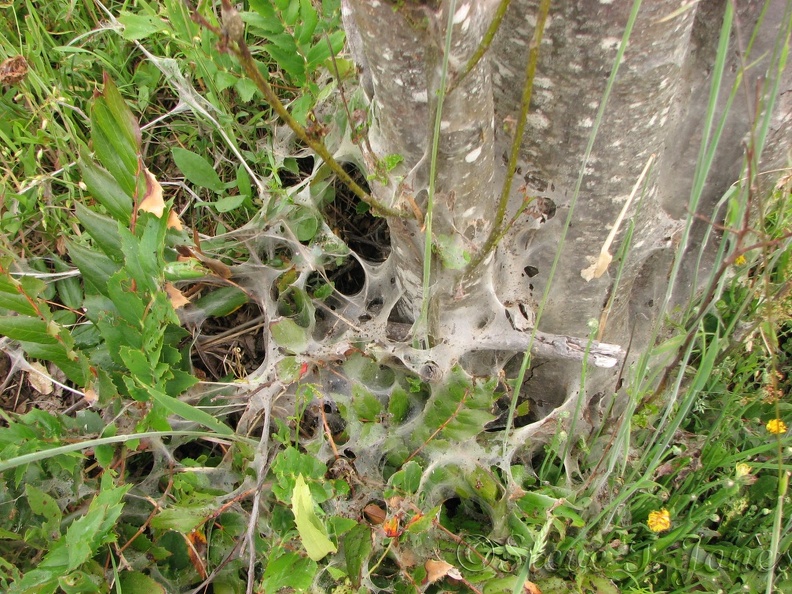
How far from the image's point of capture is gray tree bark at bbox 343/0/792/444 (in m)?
0.91

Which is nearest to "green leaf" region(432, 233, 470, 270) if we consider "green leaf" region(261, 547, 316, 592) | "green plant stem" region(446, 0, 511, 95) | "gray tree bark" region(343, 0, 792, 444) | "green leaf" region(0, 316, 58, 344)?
"gray tree bark" region(343, 0, 792, 444)

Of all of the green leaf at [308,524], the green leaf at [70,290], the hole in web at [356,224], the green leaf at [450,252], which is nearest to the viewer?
the green leaf at [308,524]

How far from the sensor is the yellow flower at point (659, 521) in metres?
1.39

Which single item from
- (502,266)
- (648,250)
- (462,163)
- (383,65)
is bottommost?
(502,266)

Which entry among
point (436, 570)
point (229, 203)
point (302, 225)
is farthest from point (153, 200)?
point (436, 570)

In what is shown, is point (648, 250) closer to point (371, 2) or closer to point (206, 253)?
point (371, 2)

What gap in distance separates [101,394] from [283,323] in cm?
44

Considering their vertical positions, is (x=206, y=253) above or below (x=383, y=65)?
below

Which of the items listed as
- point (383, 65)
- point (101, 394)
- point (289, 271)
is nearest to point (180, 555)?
point (101, 394)

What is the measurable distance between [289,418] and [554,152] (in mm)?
806

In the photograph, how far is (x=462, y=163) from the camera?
1071 millimetres

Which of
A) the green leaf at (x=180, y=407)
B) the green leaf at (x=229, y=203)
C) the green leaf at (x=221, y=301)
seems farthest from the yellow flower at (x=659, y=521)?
the green leaf at (x=229, y=203)

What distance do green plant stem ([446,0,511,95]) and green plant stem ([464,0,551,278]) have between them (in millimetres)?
50

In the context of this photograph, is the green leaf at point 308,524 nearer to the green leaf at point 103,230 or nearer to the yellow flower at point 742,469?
the green leaf at point 103,230
